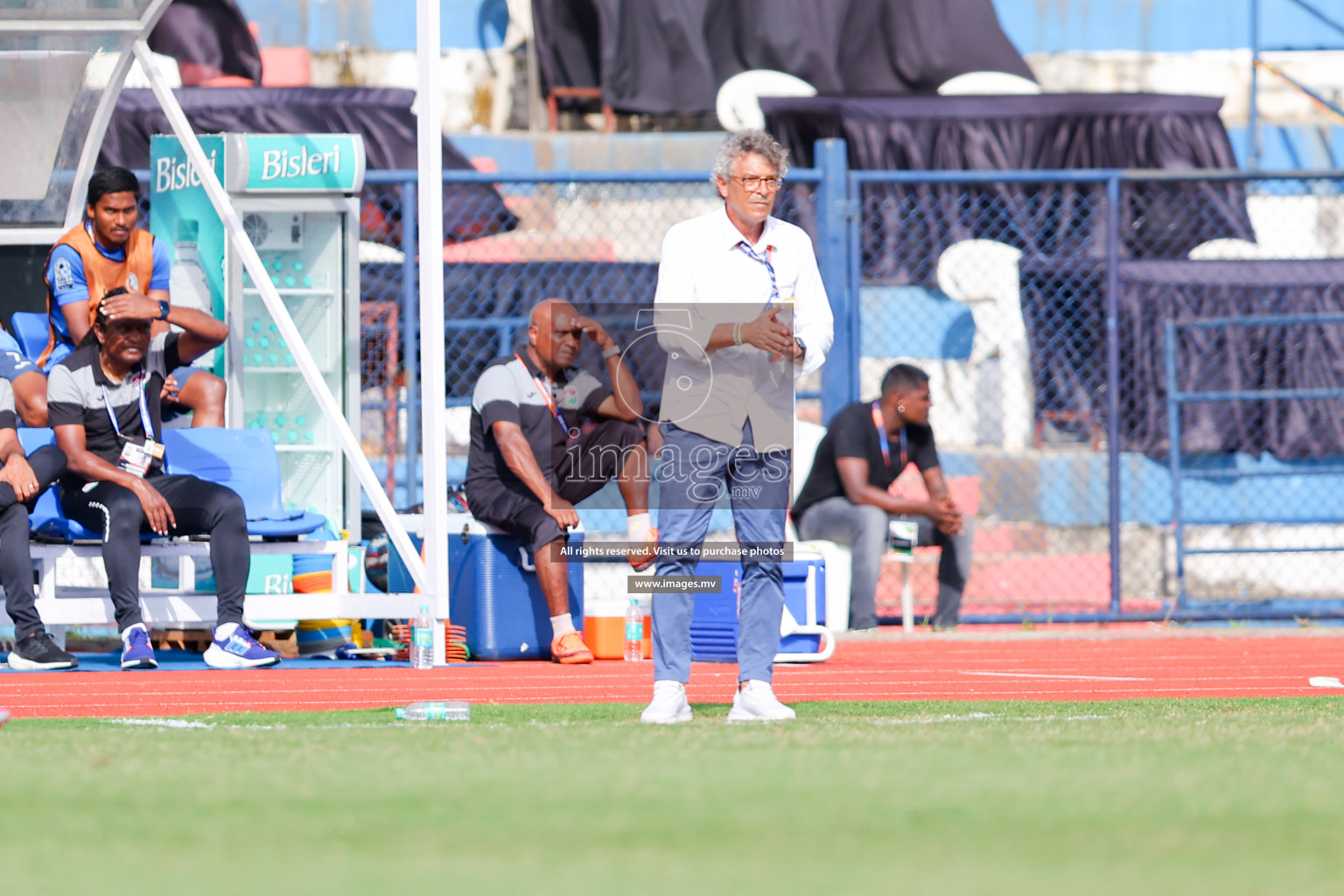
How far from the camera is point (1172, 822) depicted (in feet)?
12.9

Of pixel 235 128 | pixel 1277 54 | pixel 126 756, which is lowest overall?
pixel 126 756

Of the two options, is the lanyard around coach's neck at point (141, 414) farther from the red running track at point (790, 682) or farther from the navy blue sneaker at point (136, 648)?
the red running track at point (790, 682)

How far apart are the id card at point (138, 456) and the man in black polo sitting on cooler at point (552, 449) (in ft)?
4.81

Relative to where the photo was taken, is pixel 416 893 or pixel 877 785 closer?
pixel 416 893

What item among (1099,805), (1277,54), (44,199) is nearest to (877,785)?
(1099,805)

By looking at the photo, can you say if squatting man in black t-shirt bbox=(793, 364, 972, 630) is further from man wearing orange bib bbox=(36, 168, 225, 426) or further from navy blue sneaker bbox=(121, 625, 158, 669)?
navy blue sneaker bbox=(121, 625, 158, 669)

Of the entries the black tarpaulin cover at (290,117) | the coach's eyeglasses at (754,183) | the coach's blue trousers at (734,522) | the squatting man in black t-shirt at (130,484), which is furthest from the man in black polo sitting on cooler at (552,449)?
the black tarpaulin cover at (290,117)

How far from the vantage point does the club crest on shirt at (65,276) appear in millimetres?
8992

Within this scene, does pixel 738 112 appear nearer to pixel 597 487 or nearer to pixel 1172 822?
pixel 597 487

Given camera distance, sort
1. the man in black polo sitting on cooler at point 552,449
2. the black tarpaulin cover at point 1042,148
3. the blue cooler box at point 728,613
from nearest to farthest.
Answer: the blue cooler box at point 728,613
the man in black polo sitting on cooler at point 552,449
the black tarpaulin cover at point 1042,148

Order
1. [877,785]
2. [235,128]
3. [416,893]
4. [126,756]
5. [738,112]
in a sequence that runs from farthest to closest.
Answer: [738,112] → [235,128] → [126,756] → [877,785] → [416,893]

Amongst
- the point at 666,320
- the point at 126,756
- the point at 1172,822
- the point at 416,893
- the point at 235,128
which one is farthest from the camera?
the point at 235,128

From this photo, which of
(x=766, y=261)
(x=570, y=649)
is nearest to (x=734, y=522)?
(x=766, y=261)

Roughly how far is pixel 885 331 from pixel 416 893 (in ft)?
36.9
